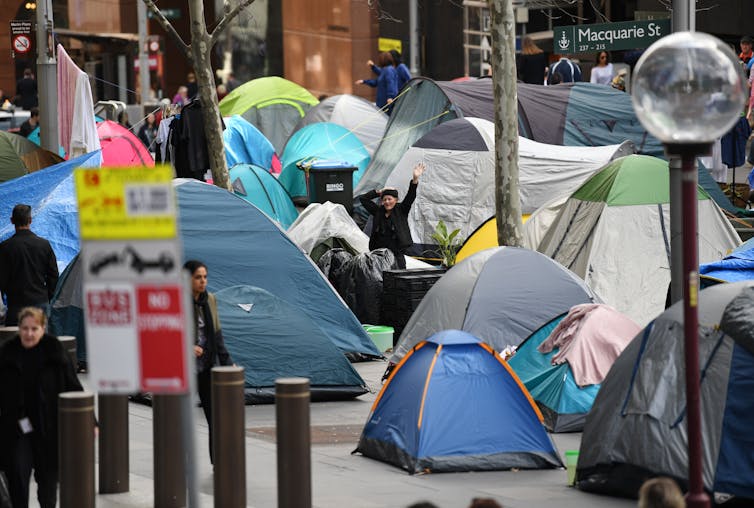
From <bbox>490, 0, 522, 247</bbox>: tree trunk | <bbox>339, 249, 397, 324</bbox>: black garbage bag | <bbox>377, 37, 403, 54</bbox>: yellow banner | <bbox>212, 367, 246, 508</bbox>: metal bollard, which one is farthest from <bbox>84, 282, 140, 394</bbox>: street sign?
<bbox>377, 37, 403, 54</bbox>: yellow banner

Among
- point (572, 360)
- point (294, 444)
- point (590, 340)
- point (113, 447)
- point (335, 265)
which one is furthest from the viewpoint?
point (335, 265)

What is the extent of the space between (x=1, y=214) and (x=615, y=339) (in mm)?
8856

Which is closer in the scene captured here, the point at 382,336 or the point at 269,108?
the point at 382,336

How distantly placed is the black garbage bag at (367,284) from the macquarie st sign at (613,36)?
19.8ft

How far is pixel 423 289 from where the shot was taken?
59.3 ft

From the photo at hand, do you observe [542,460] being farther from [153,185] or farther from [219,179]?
[219,179]

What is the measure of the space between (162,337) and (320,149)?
2234cm

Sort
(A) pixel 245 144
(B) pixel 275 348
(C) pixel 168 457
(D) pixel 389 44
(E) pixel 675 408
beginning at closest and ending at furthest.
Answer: (C) pixel 168 457 < (E) pixel 675 408 < (B) pixel 275 348 < (A) pixel 245 144 < (D) pixel 389 44

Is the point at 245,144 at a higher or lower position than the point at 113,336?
higher

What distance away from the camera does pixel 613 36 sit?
11.8 meters

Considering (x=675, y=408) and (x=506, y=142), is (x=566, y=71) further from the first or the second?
(x=675, y=408)

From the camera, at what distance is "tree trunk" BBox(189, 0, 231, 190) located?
830 inches

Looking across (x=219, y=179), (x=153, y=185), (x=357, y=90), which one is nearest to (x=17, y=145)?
(x=219, y=179)

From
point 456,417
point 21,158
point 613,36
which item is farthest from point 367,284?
point 613,36
